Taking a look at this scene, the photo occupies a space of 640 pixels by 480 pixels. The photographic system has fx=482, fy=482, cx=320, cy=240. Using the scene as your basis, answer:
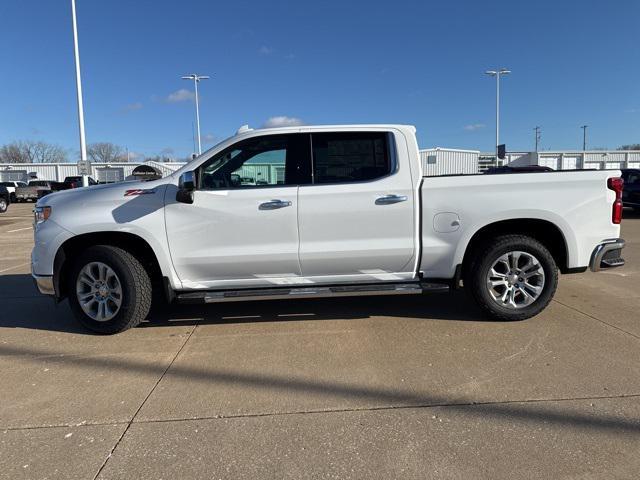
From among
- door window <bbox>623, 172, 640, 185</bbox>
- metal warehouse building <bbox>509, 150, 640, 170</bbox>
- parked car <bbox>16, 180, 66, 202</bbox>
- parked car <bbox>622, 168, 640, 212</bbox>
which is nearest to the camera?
parked car <bbox>622, 168, 640, 212</bbox>

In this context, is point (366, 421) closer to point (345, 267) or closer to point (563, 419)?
point (563, 419)

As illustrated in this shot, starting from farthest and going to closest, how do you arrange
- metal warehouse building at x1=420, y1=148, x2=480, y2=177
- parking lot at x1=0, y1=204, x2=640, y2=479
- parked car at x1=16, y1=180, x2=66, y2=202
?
metal warehouse building at x1=420, y1=148, x2=480, y2=177 < parked car at x1=16, y1=180, x2=66, y2=202 < parking lot at x1=0, y1=204, x2=640, y2=479

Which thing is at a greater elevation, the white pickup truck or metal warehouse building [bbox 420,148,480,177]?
metal warehouse building [bbox 420,148,480,177]

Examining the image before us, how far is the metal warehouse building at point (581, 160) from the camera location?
47656 millimetres

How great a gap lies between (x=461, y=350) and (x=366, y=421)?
1.53 metres

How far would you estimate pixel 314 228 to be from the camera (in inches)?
186

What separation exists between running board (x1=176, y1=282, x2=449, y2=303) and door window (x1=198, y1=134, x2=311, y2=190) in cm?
104

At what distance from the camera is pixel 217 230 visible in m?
4.68

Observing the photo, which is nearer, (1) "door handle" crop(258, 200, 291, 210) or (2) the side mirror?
(2) the side mirror

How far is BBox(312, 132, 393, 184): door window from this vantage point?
484 cm

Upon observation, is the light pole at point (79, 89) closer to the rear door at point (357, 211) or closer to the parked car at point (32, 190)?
the parked car at point (32, 190)

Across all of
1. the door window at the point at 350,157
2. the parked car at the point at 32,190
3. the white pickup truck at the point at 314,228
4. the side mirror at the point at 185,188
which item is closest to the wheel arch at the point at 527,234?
the white pickup truck at the point at 314,228

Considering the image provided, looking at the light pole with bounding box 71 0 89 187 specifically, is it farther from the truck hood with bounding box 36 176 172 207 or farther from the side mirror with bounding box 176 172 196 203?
the side mirror with bounding box 176 172 196 203

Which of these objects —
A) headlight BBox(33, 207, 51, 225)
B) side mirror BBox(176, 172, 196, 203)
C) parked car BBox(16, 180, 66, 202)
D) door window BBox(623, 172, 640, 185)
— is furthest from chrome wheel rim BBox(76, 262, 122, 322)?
parked car BBox(16, 180, 66, 202)
